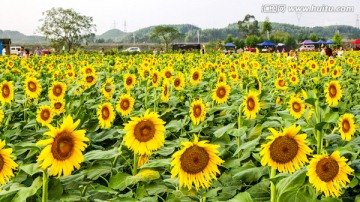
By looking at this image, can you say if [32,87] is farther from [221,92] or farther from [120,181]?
[120,181]

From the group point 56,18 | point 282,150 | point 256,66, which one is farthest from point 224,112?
point 56,18

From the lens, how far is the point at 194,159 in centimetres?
184

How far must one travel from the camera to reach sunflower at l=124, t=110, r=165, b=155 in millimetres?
2168

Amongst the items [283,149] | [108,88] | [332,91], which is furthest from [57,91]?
[283,149]

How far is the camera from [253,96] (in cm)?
330

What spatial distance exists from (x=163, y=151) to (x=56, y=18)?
183 feet

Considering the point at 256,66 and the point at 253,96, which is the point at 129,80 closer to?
the point at 253,96

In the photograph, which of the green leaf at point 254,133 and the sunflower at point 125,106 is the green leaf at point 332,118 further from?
the sunflower at point 125,106

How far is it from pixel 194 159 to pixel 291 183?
39cm

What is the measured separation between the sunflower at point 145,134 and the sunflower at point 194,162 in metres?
0.35

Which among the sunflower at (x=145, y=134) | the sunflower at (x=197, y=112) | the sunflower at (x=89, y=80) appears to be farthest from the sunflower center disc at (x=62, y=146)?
the sunflower at (x=89, y=80)

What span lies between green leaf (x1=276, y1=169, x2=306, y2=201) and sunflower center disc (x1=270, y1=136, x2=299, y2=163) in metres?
0.07

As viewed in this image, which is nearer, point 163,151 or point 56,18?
point 163,151

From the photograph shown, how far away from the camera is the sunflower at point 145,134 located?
2168mm
